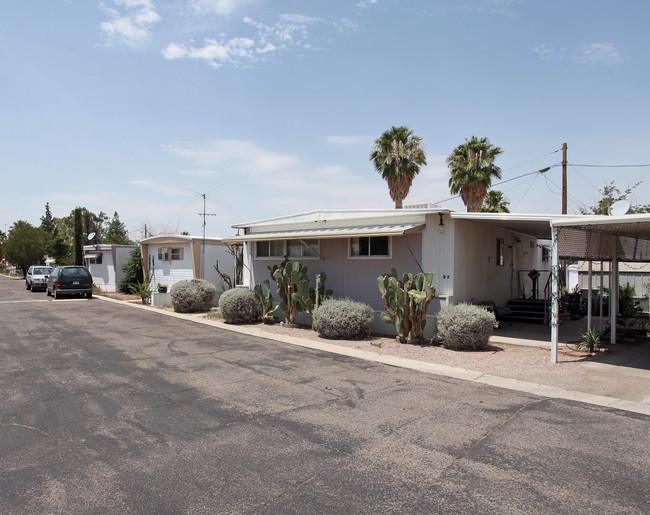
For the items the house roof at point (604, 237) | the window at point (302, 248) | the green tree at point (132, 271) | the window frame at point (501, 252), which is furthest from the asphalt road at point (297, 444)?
the green tree at point (132, 271)

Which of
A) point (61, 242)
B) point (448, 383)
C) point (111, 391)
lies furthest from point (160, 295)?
point (61, 242)

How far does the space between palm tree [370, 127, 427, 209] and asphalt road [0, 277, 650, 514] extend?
17835 mm

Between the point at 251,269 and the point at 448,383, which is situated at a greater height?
the point at 251,269

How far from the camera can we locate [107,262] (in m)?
26.7

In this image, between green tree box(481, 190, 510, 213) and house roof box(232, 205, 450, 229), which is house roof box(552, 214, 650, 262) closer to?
house roof box(232, 205, 450, 229)

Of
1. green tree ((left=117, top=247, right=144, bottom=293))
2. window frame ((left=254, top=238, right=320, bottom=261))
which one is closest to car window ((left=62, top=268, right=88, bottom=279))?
green tree ((left=117, top=247, right=144, bottom=293))

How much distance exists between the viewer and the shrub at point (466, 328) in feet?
31.4

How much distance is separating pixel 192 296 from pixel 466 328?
34.1ft

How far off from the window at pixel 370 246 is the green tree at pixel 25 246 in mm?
44400

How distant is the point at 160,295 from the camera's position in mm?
19234

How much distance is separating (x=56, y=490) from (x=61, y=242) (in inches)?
2129

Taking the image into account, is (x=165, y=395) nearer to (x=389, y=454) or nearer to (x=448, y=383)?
(x=389, y=454)

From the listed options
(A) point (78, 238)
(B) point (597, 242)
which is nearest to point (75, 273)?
(A) point (78, 238)

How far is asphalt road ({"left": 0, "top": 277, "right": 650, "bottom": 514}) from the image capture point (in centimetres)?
347
